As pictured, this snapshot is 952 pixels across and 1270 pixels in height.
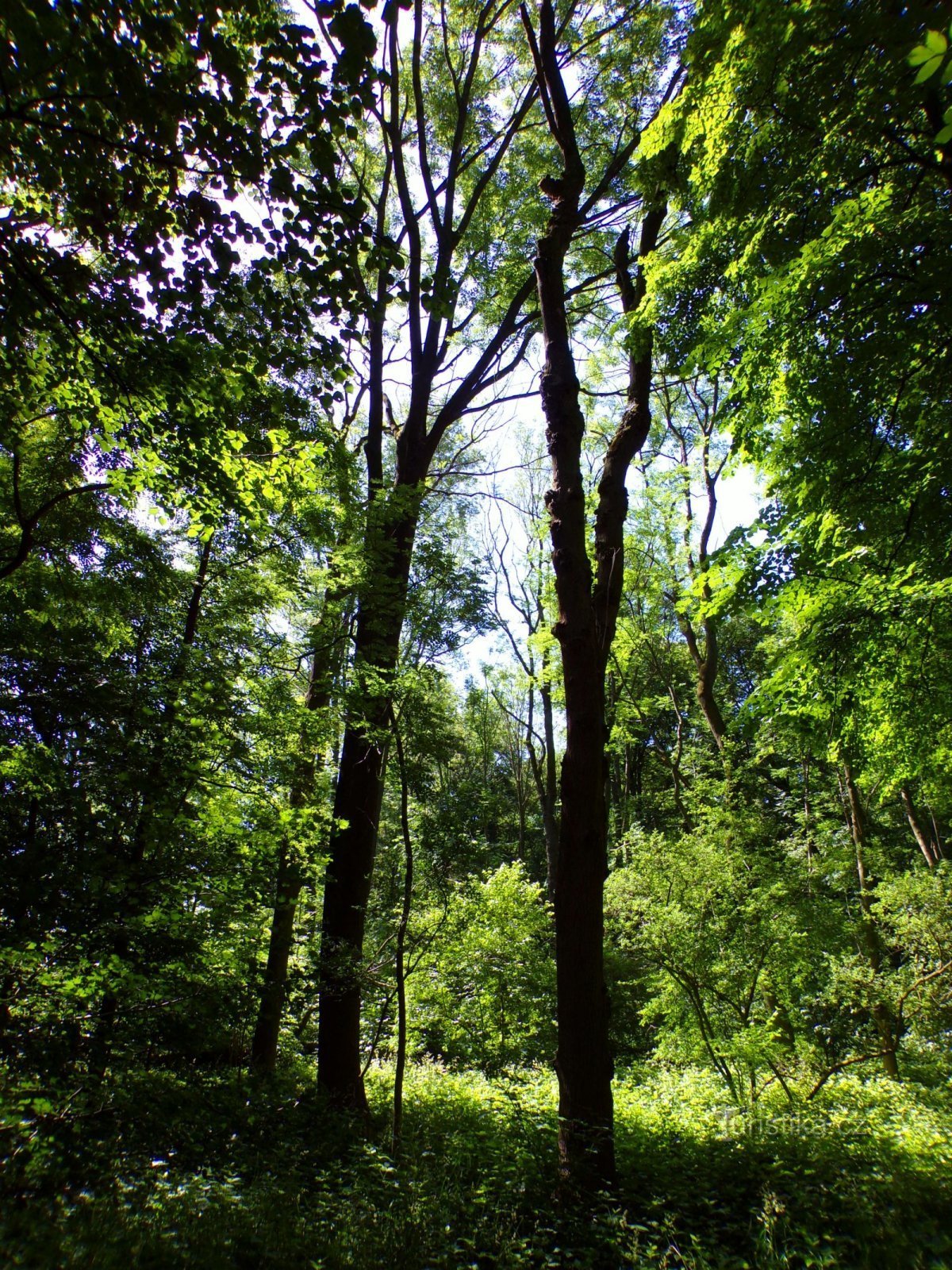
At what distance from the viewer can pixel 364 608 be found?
6215mm

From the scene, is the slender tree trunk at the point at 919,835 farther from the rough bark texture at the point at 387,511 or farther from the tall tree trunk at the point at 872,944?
the rough bark texture at the point at 387,511

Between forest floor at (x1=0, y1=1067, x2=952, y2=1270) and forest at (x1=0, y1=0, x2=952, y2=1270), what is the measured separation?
0.03m

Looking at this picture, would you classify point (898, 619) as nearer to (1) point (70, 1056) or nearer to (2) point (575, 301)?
(1) point (70, 1056)

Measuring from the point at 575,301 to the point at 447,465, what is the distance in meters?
3.86

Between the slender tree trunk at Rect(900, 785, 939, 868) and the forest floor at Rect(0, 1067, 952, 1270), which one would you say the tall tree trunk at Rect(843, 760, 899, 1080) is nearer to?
the slender tree trunk at Rect(900, 785, 939, 868)

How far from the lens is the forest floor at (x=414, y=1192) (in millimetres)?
2732

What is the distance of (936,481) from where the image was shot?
3959 millimetres

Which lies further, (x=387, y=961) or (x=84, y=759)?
(x=387, y=961)

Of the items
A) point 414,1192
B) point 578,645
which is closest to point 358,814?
point 414,1192

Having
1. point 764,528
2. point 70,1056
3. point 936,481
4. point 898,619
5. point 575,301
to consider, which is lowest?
point 70,1056

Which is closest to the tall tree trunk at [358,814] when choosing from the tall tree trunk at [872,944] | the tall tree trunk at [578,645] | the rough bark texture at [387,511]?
the rough bark texture at [387,511]

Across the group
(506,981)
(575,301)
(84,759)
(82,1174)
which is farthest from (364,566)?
(575,301)

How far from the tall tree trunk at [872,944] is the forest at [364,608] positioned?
56 cm

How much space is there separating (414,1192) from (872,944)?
8623 millimetres
